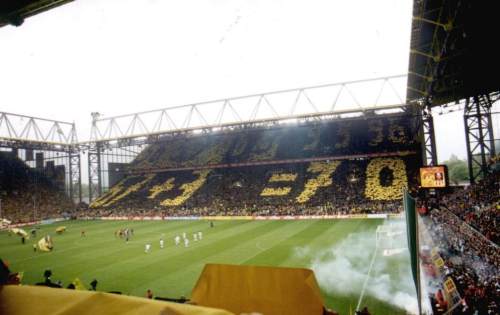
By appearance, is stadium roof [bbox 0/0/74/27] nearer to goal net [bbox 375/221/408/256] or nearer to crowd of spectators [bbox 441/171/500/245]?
crowd of spectators [bbox 441/171/500/245]

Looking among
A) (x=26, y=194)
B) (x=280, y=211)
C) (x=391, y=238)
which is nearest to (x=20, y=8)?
(x=391, y=238)

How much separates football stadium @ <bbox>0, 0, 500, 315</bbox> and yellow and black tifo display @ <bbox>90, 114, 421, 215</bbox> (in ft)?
0.93

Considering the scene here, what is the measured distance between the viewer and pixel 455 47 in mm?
18922

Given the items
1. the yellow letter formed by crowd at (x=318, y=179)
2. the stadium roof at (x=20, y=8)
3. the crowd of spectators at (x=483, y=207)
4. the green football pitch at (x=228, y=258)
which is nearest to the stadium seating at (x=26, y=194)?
the green football pitch at (x=228, y=258)

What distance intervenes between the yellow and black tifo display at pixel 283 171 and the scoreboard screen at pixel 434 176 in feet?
38.6

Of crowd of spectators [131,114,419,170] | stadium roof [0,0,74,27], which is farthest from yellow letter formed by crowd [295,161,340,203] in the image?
stadium roof [0,0,74,27]

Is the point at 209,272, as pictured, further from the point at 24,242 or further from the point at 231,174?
the point at 231,174

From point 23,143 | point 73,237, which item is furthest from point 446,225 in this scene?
point 23,143

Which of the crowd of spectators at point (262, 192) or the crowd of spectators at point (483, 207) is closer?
the crowd of spectators at point (483, 207)

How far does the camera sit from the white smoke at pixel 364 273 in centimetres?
1377

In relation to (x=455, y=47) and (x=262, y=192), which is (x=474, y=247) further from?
(x=262, y=192)

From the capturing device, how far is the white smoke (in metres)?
13.8

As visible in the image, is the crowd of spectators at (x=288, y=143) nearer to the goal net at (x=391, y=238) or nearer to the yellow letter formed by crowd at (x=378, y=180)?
the yellow letter formed by crowd at (x=378, y=180)

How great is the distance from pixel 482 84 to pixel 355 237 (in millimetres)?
16692
